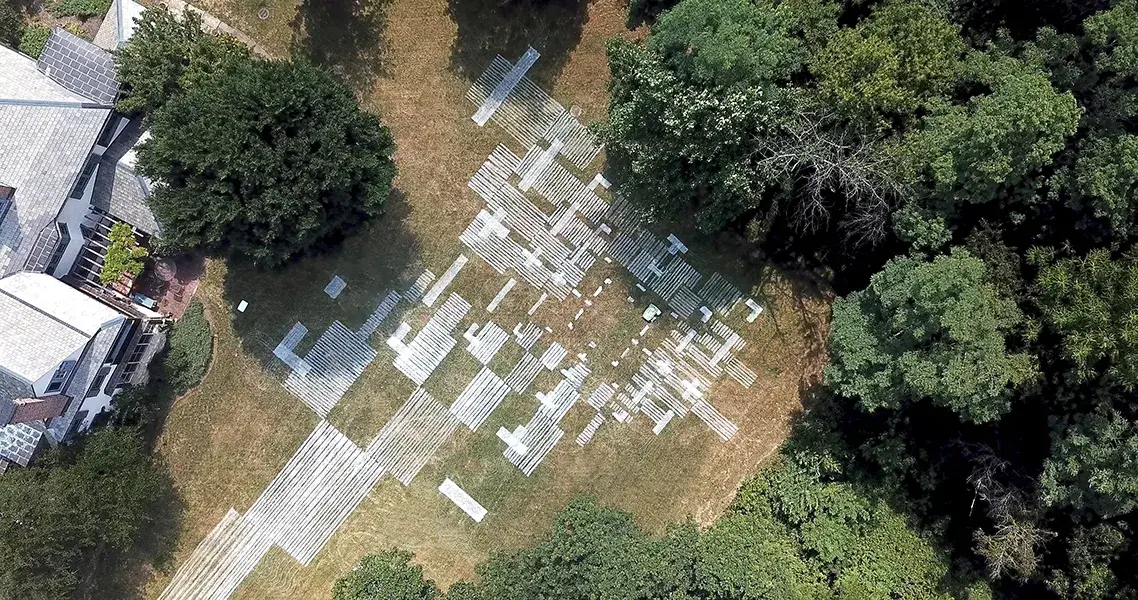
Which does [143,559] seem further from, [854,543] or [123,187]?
[854,543]

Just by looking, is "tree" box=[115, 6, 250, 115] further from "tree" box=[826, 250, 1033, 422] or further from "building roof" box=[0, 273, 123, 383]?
"tree" box=[826, 250, 1033, 422]

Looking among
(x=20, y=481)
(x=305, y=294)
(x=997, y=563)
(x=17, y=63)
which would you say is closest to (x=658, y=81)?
(x=305, y=294)

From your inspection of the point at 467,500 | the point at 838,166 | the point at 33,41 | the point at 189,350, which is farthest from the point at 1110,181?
the point at 33,41

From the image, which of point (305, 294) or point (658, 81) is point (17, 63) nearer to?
point (305, 294)

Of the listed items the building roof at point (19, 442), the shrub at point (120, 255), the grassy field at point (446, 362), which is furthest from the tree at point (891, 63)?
the building roof at point (19, 442)

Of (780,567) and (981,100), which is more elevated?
(981,100)

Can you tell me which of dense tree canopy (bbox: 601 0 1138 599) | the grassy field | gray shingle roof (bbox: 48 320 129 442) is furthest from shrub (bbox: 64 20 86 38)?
dense tree canopy (bbox: 601 0 1138 599)

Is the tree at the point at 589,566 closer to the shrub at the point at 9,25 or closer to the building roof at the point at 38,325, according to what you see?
the building roof at the point at 38,325
